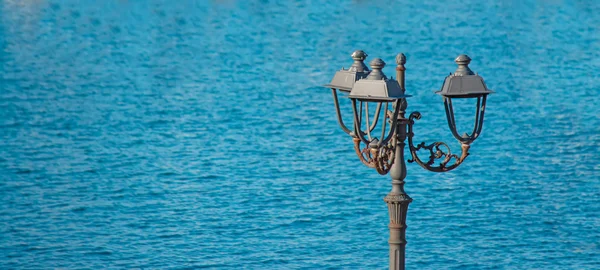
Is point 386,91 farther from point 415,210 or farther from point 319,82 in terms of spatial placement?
point 319,82

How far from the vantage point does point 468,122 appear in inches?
1667

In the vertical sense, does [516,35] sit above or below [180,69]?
above

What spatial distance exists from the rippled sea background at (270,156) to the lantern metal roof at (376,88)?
13.0 meters

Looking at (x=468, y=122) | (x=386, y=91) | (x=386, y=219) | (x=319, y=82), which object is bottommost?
(x=386, y=91)

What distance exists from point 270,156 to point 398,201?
72.8 feet

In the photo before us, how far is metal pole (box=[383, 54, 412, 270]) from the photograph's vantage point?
49.3ft

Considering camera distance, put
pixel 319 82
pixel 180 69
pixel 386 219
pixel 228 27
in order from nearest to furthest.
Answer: pixel 386 219, pixel 319 82, pixel 180 69, pixel 228 27

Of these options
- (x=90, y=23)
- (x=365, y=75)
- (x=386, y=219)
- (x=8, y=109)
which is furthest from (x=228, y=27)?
(x=365, y=75)

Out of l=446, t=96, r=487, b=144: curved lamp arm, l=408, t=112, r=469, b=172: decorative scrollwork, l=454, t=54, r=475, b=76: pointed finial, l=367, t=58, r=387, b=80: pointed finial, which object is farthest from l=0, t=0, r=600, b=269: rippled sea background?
l=367, t=58, r=387, b=80: pointed finial

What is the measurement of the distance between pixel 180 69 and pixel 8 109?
37.5 ft

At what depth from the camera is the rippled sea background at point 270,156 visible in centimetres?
2853

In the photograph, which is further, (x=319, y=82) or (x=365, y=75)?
(x=319, y=82)

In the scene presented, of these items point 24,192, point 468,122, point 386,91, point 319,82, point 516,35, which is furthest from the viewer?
point 516,35

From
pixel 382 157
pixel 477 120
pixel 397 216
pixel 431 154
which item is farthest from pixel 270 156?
pixel 397 216
